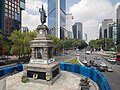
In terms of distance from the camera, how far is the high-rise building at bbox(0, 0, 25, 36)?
281 ft

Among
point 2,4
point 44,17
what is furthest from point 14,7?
point 44,17

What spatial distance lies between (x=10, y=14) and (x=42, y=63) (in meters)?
82.3

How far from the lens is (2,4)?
279 feet

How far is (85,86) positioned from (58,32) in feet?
516

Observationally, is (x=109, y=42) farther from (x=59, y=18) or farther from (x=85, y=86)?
(x=85, y=86)

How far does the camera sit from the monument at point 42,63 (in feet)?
65.3

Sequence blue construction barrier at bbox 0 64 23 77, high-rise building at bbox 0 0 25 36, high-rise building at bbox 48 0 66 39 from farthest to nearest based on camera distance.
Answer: high-rise building at bbox 48 0 66 39 → high-rise building at bbox 0 0 25 36 → blue construction barrier at bbox 0 64 23 77

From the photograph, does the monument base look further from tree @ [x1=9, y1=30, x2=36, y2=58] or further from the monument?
tree @ [x1=9, y1=30, x2=36, y2=58]

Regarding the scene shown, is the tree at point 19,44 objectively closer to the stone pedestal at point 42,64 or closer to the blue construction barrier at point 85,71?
the blue construction barrier at point 85,71

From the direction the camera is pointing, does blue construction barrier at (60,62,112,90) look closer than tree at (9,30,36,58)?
Yes

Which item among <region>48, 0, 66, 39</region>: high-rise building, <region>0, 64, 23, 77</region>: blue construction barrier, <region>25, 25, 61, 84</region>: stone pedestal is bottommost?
<region>0, 64, 23, 77</region>: blue construction barrier

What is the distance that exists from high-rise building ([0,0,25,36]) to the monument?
70950mm

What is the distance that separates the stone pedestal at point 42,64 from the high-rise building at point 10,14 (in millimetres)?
71174

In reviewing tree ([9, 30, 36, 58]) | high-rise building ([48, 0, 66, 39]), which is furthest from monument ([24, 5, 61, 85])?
high-rise building ([48, 0, 66, 39])
